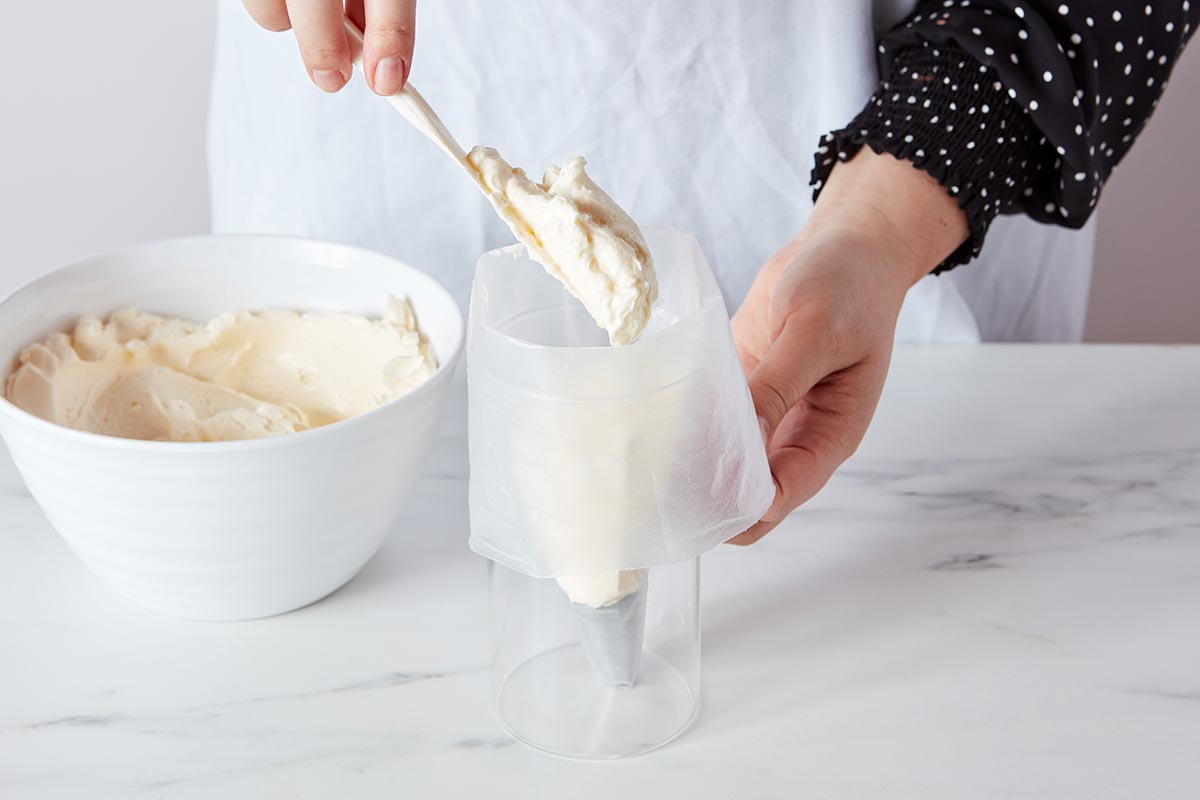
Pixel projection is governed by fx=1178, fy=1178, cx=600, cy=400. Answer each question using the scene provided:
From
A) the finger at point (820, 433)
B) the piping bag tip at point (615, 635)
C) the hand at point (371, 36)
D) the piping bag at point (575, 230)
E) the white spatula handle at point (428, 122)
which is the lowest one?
the piping bag tip at point (615, 635)

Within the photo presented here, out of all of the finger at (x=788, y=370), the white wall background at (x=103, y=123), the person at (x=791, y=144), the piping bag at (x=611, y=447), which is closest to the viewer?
the piping bag at (x=611, y=447)

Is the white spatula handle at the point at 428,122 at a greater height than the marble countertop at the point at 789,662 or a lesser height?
greater

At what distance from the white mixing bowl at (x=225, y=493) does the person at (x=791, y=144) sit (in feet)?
0.54

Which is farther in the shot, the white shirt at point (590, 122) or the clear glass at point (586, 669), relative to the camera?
the white shirt at point (590, 122)

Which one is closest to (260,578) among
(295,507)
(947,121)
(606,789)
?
(295,507)

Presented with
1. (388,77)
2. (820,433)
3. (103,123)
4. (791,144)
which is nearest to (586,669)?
(820,433)

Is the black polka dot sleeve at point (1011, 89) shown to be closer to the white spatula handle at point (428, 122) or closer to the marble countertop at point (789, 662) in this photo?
the marble countertop at point (789, 662)

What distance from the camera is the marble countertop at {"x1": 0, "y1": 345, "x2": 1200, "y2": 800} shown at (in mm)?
456

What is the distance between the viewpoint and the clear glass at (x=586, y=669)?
0.48 meters

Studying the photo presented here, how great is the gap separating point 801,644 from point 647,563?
0.14 m

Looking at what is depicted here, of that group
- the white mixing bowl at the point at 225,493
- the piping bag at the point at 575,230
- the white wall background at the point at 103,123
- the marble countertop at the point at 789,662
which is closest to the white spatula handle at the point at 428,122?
the piping bag at the point at 575,230

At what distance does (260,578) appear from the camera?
510 mm

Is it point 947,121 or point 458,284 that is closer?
point 947,121

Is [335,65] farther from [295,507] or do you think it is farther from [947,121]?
[947,121]
